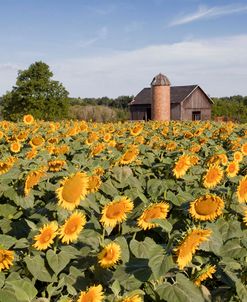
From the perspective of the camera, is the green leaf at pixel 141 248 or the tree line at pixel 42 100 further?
the tree line at pixel 42 100

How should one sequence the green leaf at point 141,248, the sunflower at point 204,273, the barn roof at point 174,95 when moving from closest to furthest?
the sunflower at point 204,273
the green leaf at point 141,248
the barn roof at point 174,95

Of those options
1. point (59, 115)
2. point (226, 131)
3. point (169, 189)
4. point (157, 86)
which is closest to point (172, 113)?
point (59, 115)

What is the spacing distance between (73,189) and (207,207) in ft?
2.35

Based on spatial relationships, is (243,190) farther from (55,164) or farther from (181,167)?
(55,164)

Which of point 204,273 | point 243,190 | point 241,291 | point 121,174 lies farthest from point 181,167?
point 241,291

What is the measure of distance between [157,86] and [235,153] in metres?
26.2

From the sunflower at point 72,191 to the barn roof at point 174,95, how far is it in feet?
156

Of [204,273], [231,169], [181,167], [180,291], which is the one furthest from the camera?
[181,167]

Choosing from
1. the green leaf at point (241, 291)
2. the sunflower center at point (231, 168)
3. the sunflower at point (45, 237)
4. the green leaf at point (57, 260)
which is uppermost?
the sunflower center at point (231, 168)

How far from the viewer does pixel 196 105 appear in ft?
170

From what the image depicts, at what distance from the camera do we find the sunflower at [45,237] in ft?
7.40

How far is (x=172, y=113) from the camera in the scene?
5069 cm

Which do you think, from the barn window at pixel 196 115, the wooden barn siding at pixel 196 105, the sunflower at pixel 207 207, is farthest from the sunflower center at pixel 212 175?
the barn window at pixel 196 115

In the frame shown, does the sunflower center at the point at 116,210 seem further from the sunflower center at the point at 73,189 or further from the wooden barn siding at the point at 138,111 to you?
the wooden barn siding at the point at 138,111
